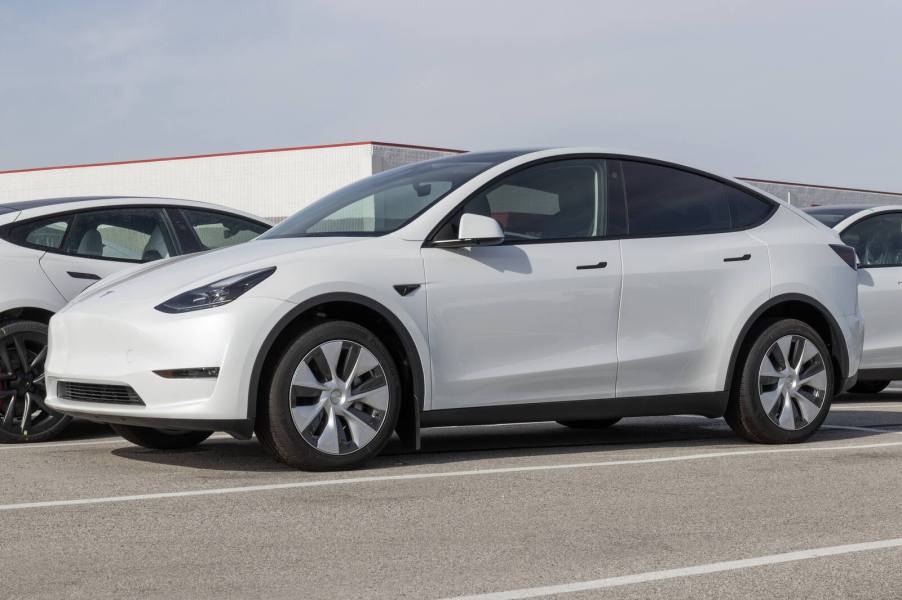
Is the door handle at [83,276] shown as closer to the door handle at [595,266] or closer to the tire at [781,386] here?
the door handle at [595,266]

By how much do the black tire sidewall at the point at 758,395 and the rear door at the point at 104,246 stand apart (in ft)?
13.3

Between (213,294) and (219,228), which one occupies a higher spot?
(219,228)

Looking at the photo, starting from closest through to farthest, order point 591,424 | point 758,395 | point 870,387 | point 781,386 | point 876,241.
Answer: point 758,395
point 781,386
point 591,424
point 876,241
point 870,387

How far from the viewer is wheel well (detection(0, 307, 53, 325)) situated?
843 centimetres

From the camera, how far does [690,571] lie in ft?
15.4

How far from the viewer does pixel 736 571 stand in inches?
185

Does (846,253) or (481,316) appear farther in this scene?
(846,253)

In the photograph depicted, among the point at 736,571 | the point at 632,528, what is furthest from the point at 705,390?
the point at 736,571

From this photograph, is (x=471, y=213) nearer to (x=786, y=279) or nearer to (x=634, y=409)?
(x=634, y=409)

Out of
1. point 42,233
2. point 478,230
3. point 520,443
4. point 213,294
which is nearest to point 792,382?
point 520,443

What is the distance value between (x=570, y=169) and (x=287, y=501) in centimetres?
281

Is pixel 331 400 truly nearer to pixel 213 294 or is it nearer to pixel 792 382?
pixel 213 294

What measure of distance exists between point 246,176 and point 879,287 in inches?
1180

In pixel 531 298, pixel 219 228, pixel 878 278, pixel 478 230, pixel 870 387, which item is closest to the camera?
pixel 478 230
